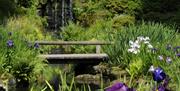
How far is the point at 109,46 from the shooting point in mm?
9555

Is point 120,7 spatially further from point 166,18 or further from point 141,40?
point 141,40

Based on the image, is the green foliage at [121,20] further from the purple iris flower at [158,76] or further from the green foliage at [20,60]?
the purple iris flower at [158,76]

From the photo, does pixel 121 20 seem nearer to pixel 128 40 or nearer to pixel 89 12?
pixel 89 12

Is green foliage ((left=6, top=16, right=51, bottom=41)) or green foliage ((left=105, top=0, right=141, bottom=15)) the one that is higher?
green foliage ((left=105, top=0, right=141, bottom=15))

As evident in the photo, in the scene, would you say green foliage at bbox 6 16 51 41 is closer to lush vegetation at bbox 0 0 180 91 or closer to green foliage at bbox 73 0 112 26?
lush vegetation at bbox 0 0 180 91

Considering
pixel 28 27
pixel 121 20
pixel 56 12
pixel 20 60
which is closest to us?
pixel 20 60

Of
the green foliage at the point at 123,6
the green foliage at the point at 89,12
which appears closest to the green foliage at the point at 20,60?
the green foliage at the point at 89,12

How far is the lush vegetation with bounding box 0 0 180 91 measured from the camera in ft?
19.5

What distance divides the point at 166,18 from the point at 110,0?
232 centimetres

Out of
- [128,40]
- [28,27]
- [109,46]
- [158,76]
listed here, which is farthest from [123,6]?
[158,76]

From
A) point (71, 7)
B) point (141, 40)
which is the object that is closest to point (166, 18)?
point (71, 7)

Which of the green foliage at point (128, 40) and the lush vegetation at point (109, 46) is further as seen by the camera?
the green foliage at point (128, 40)

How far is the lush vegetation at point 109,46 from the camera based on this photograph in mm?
5943

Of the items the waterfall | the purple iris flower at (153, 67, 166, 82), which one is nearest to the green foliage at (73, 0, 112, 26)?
the waterfall
